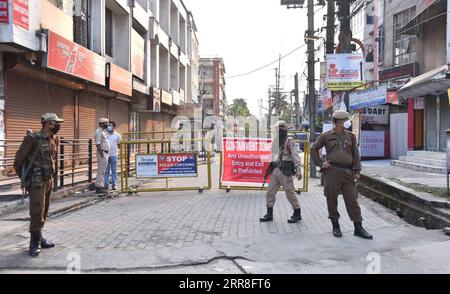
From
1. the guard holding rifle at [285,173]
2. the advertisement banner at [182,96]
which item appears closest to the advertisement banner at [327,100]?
the guard holding rifle at [285,173]

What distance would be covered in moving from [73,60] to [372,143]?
15218 mm

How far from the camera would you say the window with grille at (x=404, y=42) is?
2220 cm

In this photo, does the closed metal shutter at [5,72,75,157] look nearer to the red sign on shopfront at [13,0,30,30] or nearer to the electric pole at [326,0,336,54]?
the red sign on shopfront at [13,0,30,30]

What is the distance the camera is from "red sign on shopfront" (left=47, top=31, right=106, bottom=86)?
1188cm

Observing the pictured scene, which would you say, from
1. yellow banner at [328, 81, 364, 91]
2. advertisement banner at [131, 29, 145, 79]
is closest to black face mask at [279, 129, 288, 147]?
yellow banner at [328, 81, 364, 91]

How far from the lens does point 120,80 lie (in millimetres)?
18344

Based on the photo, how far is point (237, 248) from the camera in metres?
6.06

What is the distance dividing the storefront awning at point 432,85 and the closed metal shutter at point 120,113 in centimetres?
1217

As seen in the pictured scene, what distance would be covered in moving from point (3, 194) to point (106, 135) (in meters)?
3.35

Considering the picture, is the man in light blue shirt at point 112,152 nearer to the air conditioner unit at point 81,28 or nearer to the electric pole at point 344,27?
the air conditioner unit at point 81,28

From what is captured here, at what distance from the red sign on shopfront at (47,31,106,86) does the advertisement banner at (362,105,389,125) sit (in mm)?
13495

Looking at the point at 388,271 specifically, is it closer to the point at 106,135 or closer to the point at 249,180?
the point at 249,180
